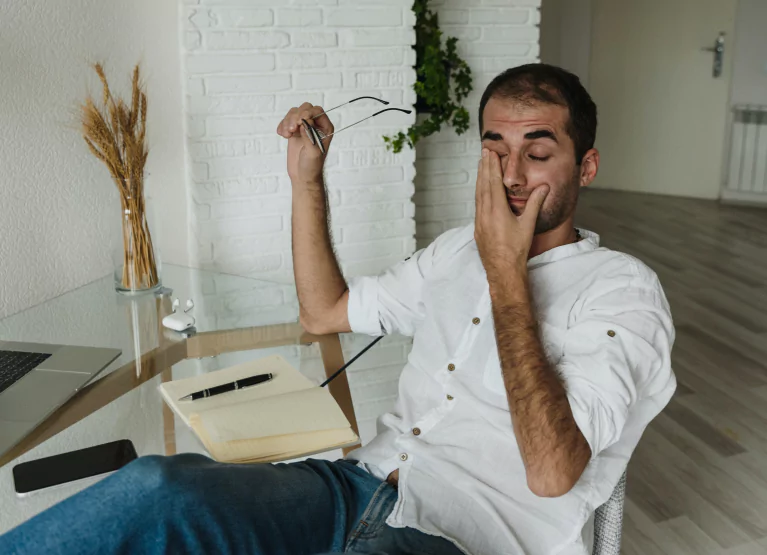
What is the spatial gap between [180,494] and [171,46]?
1.54m

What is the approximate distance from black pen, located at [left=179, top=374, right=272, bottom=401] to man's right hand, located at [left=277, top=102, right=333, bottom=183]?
47 centimetres

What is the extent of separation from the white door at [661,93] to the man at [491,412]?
4.77 metres

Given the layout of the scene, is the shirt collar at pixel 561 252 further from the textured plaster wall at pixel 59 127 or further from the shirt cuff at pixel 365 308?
the textured plaster wall at pixel 59 127

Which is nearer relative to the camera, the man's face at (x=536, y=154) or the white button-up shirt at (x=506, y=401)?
the white button-up shirt at (x=506, y=401)

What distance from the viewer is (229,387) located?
146 centimetres

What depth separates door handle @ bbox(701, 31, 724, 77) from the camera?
5664 mm

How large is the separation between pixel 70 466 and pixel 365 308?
659 mm

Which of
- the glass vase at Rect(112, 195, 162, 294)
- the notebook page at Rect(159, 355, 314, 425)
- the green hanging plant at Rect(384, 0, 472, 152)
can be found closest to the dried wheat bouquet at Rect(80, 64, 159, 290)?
the glass vase at Rect(112, 195, 162, 294)

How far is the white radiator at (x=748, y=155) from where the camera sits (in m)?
5.74

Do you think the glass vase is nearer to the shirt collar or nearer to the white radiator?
the shirt collar

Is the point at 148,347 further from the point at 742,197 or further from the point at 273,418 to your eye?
the point at 742,197

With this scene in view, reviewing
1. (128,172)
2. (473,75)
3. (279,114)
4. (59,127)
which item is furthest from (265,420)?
(473,75)

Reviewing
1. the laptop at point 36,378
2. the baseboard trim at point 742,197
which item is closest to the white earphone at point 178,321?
the laptop at point 36,378

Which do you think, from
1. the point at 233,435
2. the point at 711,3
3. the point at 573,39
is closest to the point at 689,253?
the point at 711,3
